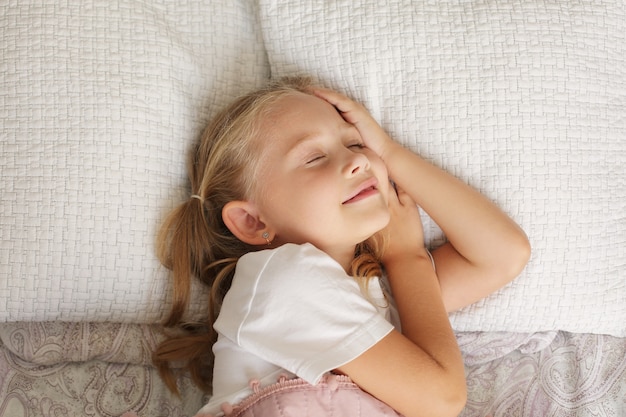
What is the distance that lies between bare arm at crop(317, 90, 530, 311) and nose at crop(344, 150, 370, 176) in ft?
0.44

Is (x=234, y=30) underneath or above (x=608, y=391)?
above

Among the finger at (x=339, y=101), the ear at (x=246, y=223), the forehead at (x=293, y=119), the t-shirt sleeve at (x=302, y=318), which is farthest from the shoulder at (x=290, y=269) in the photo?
the finger at (x=339, y=101)

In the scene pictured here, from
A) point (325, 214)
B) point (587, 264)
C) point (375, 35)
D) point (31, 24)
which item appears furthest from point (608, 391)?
point (31, 24)

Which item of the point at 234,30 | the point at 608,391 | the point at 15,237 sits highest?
the point at 234,30

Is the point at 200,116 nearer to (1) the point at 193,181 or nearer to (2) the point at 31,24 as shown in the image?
(1) the point at 193,181

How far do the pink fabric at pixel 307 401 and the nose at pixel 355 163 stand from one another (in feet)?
1.12

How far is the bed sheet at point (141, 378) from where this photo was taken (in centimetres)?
133

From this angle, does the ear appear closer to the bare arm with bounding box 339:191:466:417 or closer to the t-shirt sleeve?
the t-shirt sleeve

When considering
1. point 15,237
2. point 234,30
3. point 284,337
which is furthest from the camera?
point 234,30

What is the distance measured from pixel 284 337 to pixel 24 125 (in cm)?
64

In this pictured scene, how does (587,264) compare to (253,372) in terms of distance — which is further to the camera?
(587,264)

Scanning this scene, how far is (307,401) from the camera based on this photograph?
3.73 feet

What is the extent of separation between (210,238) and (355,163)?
0.33 metres

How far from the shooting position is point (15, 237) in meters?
1.30
